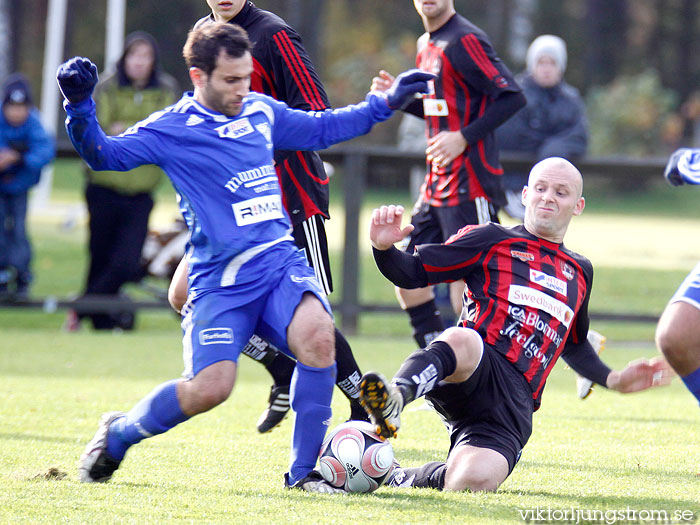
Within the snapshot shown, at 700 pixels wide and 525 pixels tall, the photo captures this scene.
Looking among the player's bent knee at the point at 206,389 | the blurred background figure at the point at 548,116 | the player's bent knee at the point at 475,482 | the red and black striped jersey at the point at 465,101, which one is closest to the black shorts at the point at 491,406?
the player's bent knee at the point at 475,482

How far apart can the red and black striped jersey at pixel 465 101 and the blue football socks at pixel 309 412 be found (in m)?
2.45

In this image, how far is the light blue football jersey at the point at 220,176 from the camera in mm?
4109

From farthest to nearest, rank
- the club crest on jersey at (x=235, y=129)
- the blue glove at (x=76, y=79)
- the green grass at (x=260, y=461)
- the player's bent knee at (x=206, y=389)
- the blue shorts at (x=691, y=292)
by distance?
1. the blue shorts at (x=691, y=292)
2. the club crest on jersey at (x=235, y=129)
3. the player's bent knee at (x=206, y=389)
4. the blue glove at (x=76, y=79)
5. the green grass at (x=260, y=461)

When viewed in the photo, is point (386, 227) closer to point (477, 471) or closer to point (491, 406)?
point (491, 406)

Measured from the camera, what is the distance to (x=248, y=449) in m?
4.99

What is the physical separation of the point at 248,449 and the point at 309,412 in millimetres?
1020

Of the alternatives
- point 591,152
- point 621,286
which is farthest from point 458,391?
point 591,152

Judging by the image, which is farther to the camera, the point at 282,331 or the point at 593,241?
the point at 593,241

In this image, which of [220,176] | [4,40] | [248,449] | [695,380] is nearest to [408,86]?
[220,176]

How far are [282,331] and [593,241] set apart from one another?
1406 centimetres

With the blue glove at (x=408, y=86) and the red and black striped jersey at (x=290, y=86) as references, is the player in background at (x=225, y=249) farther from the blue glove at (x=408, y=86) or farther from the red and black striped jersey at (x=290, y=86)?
the red and black striped jersey at (x=290, y=86)

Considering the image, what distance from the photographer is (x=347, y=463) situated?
408 centimetres

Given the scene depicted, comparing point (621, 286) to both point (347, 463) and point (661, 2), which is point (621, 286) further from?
point (661, 2)

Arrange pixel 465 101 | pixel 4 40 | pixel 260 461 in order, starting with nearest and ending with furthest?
pixel 260 461 < pixel 465 101 < pixel 4 40
